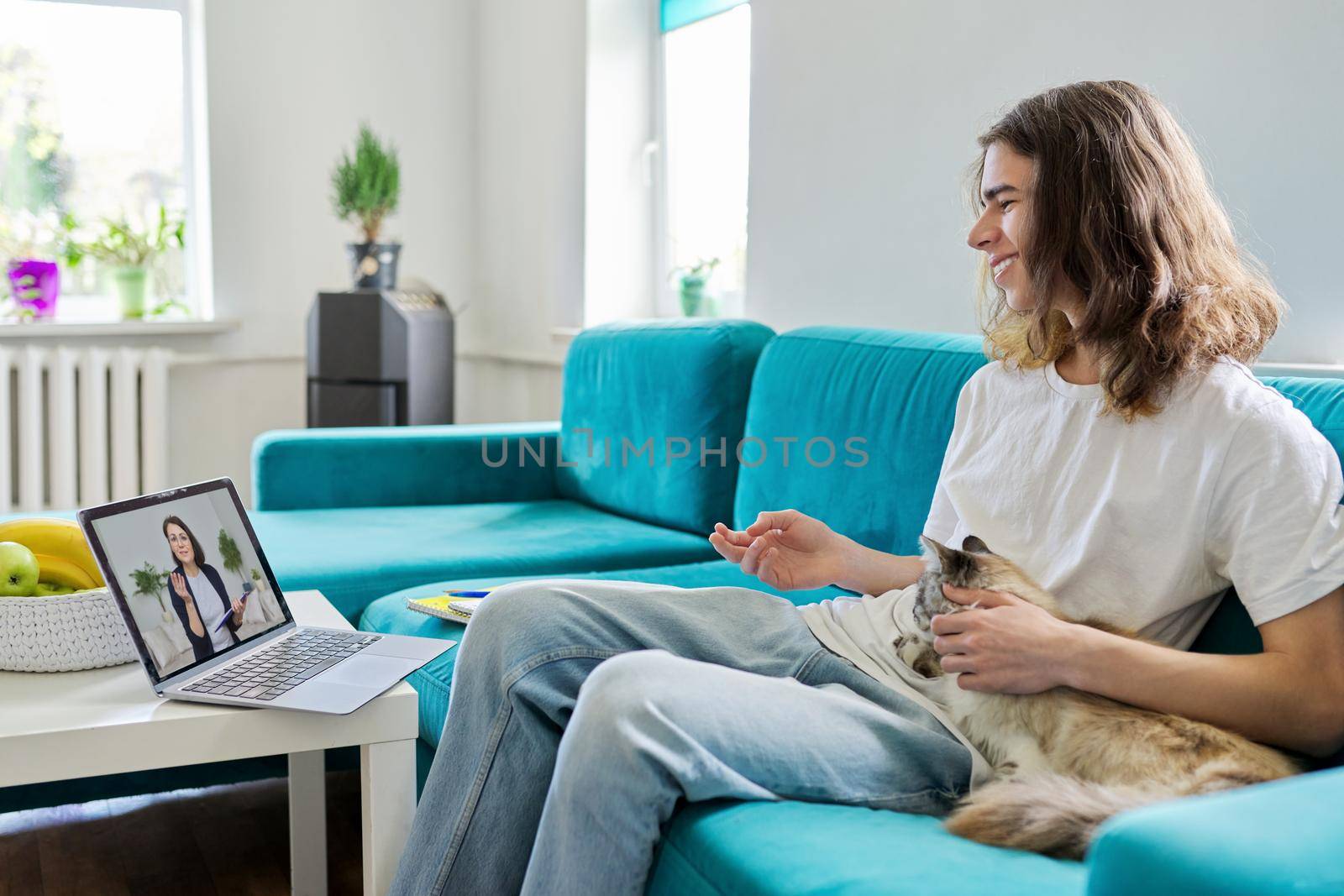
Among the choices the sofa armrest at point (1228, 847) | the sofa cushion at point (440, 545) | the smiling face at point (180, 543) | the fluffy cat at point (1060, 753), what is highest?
the smiling face at point (180, 543)

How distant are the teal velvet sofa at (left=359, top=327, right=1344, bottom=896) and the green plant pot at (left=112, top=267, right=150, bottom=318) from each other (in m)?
1.97

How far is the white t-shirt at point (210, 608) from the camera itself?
132cm

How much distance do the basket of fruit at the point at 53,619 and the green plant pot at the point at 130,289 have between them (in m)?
2.78

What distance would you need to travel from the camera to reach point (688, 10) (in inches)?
134

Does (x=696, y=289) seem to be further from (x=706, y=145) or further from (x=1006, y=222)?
(x=1006, y=222)

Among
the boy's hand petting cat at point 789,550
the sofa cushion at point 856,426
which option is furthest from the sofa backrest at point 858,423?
the boy's hand petting cat at point 789,550

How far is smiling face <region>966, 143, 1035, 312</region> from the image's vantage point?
129cm

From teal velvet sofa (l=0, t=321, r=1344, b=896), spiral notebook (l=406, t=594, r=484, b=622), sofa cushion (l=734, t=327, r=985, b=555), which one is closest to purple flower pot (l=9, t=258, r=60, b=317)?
teal velvet sofa (l=0, t=321, r=1344, b=896)

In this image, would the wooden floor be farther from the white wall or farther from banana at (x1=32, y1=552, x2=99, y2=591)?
the white wall

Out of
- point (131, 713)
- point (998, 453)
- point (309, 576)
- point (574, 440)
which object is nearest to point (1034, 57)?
point (998, 453)

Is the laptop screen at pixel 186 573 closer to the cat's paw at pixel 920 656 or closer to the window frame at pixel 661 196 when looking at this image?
the cat's paw at pixel 920 656

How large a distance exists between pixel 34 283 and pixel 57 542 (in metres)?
2.75

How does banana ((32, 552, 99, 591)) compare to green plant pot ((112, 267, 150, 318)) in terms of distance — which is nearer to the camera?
banana ((32, 552, 99, 591))

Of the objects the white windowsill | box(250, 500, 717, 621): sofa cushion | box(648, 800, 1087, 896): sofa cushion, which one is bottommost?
box(250, 500, 717, 621): sofa cushion
